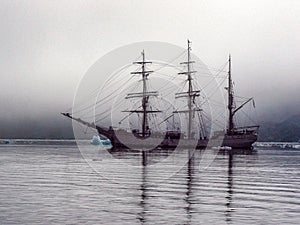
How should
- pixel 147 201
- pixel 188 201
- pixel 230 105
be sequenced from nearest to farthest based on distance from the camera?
1. pixel 147 201
2. pixel 188 201
3. pixel 230 105

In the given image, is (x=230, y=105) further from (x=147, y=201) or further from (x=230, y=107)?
(x=147, y=201)

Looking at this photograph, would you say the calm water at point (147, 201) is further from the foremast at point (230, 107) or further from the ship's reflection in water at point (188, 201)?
the foremast at point (230, 107)

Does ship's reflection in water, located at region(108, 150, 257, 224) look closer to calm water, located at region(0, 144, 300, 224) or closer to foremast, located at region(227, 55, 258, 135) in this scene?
calm water, located at region(0, 144, 300, 224)

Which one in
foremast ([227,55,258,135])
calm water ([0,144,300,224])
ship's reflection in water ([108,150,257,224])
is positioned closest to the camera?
calm water ([0,144,300,224])

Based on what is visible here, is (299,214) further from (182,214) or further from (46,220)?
(46,220)

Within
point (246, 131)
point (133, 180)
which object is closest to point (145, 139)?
point (246, 131)

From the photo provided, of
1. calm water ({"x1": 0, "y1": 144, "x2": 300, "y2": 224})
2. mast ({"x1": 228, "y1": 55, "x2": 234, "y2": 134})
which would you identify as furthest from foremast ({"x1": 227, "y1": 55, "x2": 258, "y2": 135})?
calm water ({"x1": 0, "y1": 144, "x2": 300, "y2": 224})

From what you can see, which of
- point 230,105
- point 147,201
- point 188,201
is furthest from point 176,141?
point 147,201

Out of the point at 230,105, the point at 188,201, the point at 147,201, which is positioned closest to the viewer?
the point at 147,201

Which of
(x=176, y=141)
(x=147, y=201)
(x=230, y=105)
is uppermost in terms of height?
(x=230, y=105)

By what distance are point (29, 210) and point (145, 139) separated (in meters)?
158

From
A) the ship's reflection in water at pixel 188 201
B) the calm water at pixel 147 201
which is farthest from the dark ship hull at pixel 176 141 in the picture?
the ship's reflection in water at pixel 188 201

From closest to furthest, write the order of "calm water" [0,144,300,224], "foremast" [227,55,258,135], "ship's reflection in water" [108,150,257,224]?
"calm water" [0,144,300,224]
"ship's reflection in water" [108,150,257,224]
"foremast" [227,55,258,135]

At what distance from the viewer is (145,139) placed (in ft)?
616
